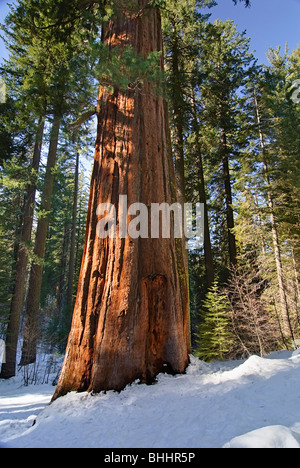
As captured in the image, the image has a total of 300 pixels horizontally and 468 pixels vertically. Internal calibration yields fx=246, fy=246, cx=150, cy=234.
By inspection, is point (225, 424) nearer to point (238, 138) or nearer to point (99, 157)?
point (99, 157)

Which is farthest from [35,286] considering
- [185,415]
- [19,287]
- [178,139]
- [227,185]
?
[227,185]

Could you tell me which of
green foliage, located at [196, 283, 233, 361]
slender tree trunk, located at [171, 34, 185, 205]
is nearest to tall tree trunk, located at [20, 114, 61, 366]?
slender tree trunk, located at [171, 34, 185, 205]

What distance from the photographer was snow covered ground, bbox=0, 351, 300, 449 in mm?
1768

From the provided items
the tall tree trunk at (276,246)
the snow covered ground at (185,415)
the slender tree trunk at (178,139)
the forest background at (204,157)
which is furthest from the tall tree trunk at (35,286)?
the tall tree trunk at (276,246)

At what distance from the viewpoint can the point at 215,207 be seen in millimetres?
13477

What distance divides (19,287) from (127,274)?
7890 mm

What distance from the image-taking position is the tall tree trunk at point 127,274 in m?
3.04

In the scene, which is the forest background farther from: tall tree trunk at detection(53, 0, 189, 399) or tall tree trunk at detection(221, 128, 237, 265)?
tall tree trunk at detection(53, 0, 189, 399)

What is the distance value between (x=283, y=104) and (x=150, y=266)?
12.1 m

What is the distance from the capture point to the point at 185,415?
7.11ft

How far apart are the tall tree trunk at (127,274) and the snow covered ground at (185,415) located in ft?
0.99

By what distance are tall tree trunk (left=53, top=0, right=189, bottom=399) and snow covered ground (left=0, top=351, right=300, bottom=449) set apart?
0.30 metres

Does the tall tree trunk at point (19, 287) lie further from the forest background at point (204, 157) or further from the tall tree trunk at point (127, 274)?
the tall tree trunk at point (127, 274)
